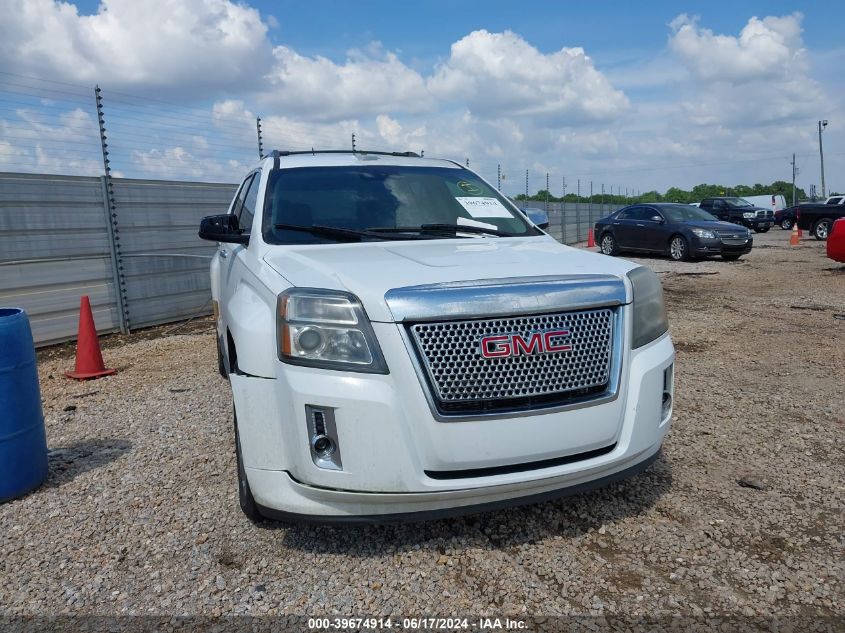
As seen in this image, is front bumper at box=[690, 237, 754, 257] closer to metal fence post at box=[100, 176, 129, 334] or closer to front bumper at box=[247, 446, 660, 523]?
metal fence post at box=[100, 176, 129, 334]

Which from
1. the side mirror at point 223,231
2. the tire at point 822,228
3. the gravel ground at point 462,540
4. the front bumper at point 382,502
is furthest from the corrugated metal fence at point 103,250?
the tire at point 822,228

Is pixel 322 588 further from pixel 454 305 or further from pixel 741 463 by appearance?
pixel 741 463

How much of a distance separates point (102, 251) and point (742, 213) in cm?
2866

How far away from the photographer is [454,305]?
2.42 meters

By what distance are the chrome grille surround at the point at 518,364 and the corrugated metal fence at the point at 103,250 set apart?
7.09 metres

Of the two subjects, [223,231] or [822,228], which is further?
[822,228]

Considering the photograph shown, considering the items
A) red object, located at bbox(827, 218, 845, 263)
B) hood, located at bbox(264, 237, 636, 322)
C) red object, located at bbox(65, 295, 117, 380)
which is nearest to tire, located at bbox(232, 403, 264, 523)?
hood, located at bbox(264, 237, 636, 322)

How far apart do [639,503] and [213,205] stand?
8.79 metres

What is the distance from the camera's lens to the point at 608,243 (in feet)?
59.7

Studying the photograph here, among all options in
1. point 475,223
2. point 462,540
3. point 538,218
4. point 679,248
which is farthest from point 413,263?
point 679,248

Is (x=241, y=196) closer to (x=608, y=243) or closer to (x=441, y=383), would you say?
(x=441, y=383)

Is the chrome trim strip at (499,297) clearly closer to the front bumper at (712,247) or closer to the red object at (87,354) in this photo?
the red object at (87,354)

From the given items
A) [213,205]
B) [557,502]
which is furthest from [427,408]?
[213,205]

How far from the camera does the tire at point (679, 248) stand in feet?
52.3
